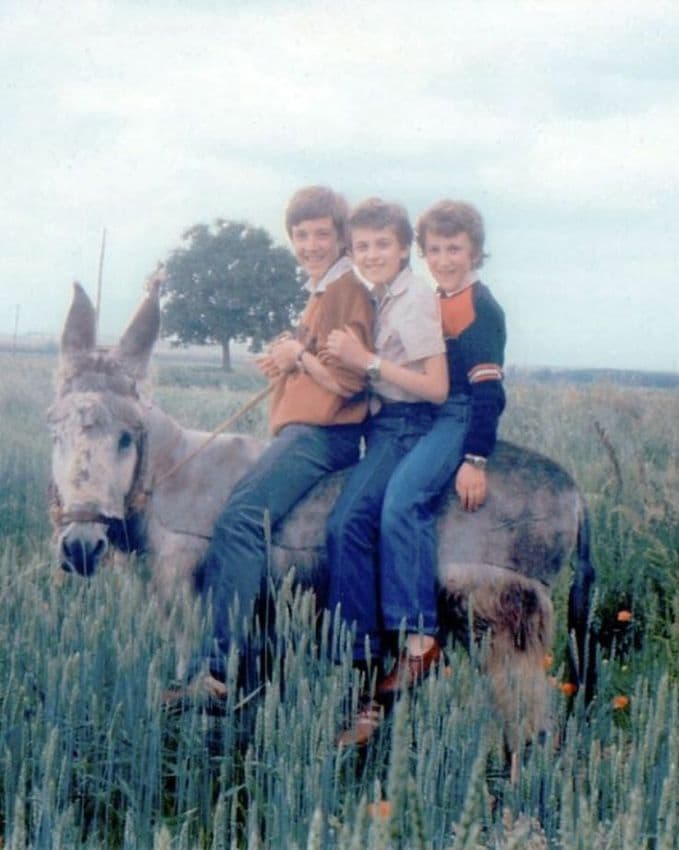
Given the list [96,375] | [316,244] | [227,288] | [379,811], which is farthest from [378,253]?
[379,811]

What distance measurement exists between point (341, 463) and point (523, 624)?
93cm

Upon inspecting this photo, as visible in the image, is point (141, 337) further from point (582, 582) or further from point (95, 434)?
point (582, 582)

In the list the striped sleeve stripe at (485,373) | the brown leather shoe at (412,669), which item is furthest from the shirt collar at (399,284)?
the brown leather shoe at (412,669)

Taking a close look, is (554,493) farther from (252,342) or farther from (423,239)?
(252,342)

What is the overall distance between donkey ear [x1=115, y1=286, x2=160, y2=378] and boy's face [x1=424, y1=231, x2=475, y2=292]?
3.53 ft

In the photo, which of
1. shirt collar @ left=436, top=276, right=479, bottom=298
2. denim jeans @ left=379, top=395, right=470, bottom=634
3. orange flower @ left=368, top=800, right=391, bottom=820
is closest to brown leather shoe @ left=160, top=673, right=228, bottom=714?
denim jeans @ left=379, top=395, right=470, bottom=634

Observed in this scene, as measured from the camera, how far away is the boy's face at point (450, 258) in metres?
3.90

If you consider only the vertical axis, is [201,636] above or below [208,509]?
below

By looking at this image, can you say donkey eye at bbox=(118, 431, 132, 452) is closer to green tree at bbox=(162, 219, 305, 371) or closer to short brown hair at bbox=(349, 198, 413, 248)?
green tree at bbox=(162, 219, 305, 371)

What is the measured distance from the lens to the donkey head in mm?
3551

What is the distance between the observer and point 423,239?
3.96m

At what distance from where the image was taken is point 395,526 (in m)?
3.73

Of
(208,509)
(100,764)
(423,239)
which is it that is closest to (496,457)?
(423,239)

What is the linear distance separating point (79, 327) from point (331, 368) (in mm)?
975
